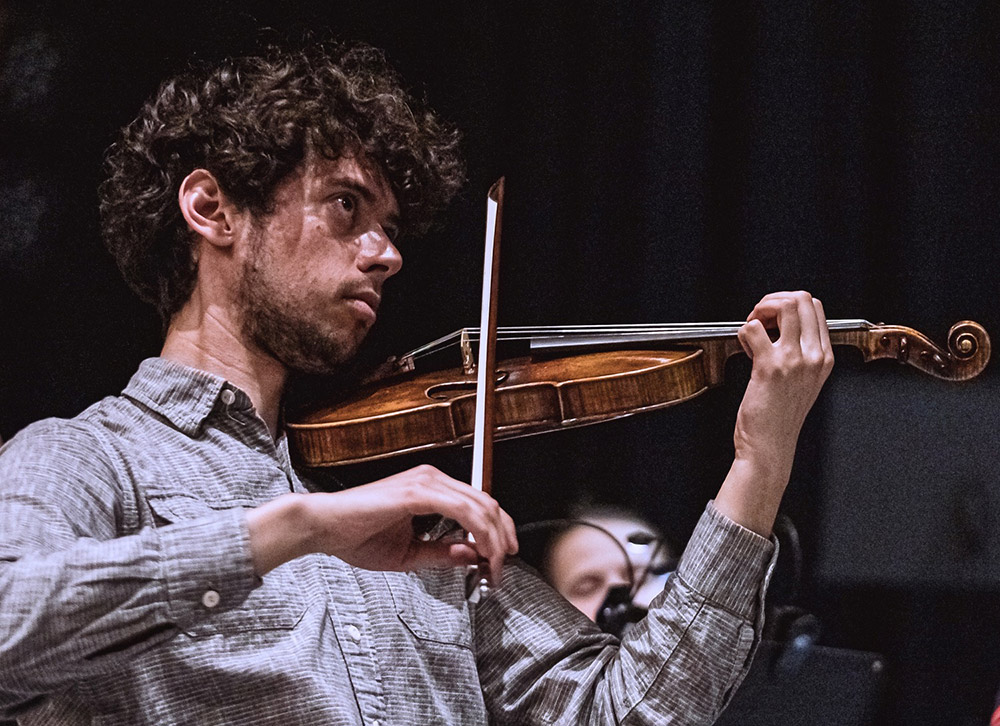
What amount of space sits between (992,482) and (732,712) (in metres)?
0.54

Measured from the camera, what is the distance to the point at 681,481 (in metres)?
1.94

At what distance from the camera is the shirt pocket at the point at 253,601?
134 cm

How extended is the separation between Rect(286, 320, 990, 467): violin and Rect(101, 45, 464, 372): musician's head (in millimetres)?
161

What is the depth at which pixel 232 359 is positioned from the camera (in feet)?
5.29

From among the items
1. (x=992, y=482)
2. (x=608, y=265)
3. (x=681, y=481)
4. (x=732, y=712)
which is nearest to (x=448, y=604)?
(x=732, y=712)

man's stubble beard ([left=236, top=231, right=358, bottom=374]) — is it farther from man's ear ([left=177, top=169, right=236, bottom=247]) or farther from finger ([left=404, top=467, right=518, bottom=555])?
finger ([left=404, top=467, right=518, bottom=555])

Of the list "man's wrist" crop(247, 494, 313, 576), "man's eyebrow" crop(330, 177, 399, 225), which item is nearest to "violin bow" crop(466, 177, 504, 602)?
"man's wrist" crop(247, 494, 313, 576)

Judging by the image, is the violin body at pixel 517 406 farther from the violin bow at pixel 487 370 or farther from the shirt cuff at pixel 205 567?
the shirt cuff at pixel 205 567

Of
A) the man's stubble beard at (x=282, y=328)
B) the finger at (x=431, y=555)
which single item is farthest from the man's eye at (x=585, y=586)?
the finger at (x=431, y=555)

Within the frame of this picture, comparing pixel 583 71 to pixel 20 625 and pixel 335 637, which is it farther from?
pixel 20 625

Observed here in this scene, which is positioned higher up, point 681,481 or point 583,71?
point 583,71

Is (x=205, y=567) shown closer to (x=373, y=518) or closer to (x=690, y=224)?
(x=373, y=518)

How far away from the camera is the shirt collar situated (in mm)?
1496

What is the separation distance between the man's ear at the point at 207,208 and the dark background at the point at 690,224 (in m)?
0.33
